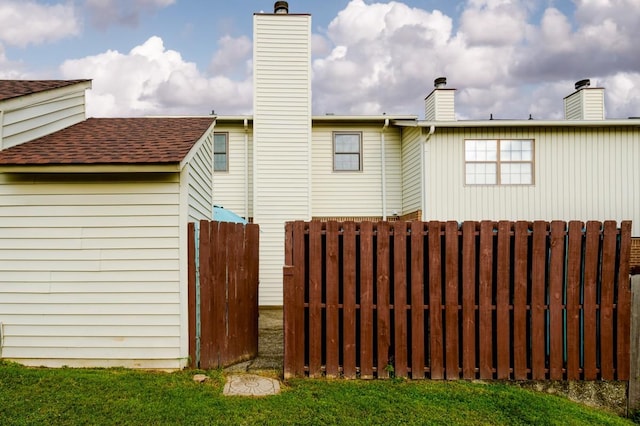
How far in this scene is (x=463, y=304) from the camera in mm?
5355

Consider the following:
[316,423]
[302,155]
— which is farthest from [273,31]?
[316,423]

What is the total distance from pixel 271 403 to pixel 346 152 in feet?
36.5

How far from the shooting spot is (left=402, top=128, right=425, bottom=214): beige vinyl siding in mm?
13398

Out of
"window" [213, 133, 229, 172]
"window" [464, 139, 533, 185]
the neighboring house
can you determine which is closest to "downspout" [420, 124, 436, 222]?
"window" [464, 139, 533, 185]

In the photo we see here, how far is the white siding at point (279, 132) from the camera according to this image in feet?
44.1

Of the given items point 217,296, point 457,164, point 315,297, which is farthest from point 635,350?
point 457,164

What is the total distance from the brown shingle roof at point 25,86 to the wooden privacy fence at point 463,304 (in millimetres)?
5177

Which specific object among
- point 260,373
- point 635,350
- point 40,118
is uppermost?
point 40,118

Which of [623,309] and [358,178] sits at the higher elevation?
[358,178]

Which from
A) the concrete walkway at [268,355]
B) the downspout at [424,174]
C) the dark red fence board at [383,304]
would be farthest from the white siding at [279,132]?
the dark red fence board at [383,304]

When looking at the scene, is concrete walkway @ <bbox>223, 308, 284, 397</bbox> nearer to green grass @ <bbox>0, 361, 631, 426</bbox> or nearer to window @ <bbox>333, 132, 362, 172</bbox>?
green grass @ <bbox>0, 361, 631, 426</bbox>

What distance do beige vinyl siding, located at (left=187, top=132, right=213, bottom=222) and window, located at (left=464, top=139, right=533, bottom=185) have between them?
829 centimetres

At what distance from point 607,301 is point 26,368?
24.2 feet

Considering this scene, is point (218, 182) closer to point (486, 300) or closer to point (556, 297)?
point (486, 300)
